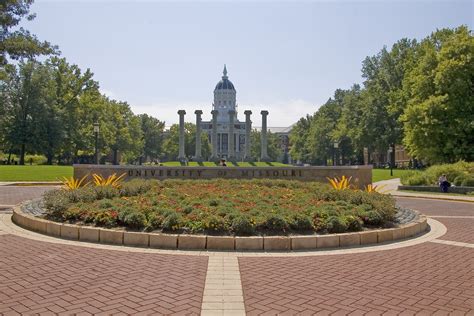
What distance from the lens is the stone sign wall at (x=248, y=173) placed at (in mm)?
22250

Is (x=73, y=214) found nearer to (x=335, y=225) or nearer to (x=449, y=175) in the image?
(x=335, y=225)

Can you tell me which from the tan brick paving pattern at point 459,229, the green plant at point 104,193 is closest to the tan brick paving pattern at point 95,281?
the green plant at point 104,193

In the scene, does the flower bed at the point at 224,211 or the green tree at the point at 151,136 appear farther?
the green tree at the point at 151,136

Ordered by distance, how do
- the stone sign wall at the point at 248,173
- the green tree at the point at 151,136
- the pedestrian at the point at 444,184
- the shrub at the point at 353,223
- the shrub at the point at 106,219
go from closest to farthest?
the shrub at the point at 106,219
the shrub at the point at 353,223
the stone sign wall at the point at 248,173
the pedestrian at the point at 444,184
the green tree at the point at 151,136

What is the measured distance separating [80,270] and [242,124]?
154 metres

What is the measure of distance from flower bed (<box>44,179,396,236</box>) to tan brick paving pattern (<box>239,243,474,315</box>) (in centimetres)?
152

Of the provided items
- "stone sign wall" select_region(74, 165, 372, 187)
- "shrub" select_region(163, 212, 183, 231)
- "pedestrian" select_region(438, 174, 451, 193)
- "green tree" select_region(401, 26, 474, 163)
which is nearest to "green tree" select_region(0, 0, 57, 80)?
"stone sign wall" select_region(74, 165, 372, 187)

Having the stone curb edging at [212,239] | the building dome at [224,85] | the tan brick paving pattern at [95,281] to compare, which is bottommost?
the tan brick paving pattern at [95,281]

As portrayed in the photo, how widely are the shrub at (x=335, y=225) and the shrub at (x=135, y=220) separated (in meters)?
4.36

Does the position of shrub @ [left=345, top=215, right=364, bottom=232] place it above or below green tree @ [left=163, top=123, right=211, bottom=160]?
below

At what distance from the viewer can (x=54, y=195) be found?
12.3 meters

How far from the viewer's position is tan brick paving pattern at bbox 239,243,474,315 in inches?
214

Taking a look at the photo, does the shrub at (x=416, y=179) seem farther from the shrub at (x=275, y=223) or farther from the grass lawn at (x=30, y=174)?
the grass lawn at (x=30, y=174)

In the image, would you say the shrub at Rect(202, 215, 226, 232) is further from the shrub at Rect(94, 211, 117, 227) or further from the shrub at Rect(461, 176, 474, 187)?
the shrub at Rect(461, 176, 474, 187)
